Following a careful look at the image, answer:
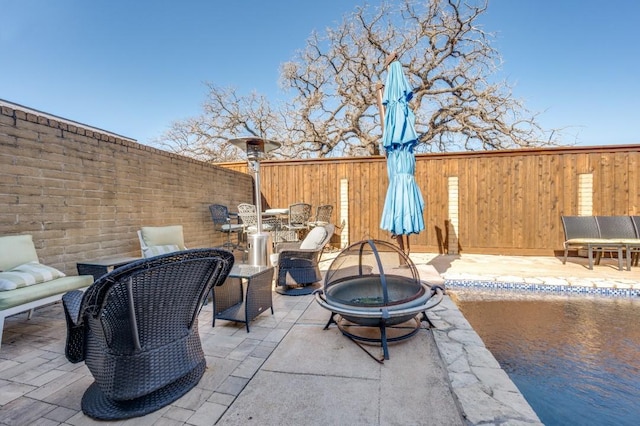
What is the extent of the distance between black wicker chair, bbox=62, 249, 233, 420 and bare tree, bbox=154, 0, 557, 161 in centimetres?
1203

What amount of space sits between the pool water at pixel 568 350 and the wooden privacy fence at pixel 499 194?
2.90 m

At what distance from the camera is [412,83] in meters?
12.3

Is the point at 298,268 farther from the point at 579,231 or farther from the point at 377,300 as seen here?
the point at 579,231

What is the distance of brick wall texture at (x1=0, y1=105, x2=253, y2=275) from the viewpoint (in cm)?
306

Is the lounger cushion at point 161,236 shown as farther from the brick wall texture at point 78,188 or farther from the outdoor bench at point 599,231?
the outdoor bench at point 599,231

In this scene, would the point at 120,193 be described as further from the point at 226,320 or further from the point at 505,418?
the point at 505,418

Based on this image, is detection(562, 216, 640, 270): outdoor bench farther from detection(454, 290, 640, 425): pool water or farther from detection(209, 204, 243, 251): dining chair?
detection(209, 204, 243, 251): dining chair

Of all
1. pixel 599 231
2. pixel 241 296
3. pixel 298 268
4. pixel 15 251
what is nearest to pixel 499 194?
pixel 599 231

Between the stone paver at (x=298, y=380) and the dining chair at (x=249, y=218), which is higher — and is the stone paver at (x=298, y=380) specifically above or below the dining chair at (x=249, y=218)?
below

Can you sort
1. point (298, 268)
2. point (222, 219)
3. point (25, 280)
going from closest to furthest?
point (25, 280), point (298, 268), point (222, 219)

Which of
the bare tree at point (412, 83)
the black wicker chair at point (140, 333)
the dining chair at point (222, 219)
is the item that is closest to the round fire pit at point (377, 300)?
the black wicker chair at point (140, 333)

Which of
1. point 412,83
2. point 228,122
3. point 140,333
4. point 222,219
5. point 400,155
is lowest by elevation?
point 140,333

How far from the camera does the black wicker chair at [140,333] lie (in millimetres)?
1437

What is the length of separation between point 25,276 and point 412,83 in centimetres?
1283
